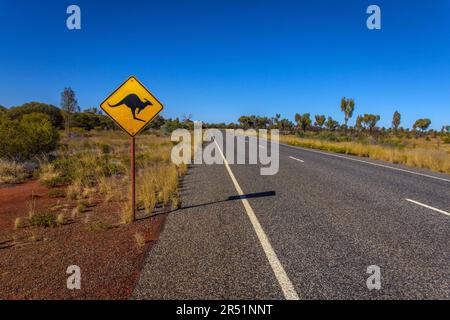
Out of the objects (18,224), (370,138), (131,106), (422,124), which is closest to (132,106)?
(131,106)

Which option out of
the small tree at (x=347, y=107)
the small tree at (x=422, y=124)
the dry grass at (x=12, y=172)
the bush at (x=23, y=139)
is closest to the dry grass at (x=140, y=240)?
the dry grass at (x=12, y=172)

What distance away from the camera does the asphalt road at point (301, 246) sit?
284 centimetres

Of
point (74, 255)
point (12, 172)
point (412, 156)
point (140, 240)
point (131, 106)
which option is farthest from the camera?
point (412, 156)

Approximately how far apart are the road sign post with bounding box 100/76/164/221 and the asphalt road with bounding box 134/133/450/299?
1921 mm

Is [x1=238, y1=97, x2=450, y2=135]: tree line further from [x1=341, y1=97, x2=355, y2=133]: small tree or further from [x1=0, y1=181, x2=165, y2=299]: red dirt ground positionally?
[x1=0, y1=181, x2=165, y2=299]: red dirt ground

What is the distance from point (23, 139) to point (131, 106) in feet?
31.9

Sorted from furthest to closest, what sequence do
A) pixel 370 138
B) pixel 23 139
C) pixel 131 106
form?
pixel 370 138
pixel 23 139
pixel 131 106

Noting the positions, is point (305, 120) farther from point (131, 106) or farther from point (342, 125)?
point (131, 106)

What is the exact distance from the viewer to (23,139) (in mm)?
11906

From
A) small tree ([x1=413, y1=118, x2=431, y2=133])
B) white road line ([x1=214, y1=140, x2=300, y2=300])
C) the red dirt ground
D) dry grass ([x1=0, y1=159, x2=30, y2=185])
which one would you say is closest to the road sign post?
the red dirt ground

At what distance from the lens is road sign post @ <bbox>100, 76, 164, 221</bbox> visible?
5.06 metres

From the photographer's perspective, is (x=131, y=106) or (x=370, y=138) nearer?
(x=131, y=106)

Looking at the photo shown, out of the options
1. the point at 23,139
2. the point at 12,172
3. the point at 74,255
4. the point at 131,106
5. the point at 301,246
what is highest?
the point at 131,106

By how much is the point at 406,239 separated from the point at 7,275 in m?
5.41
